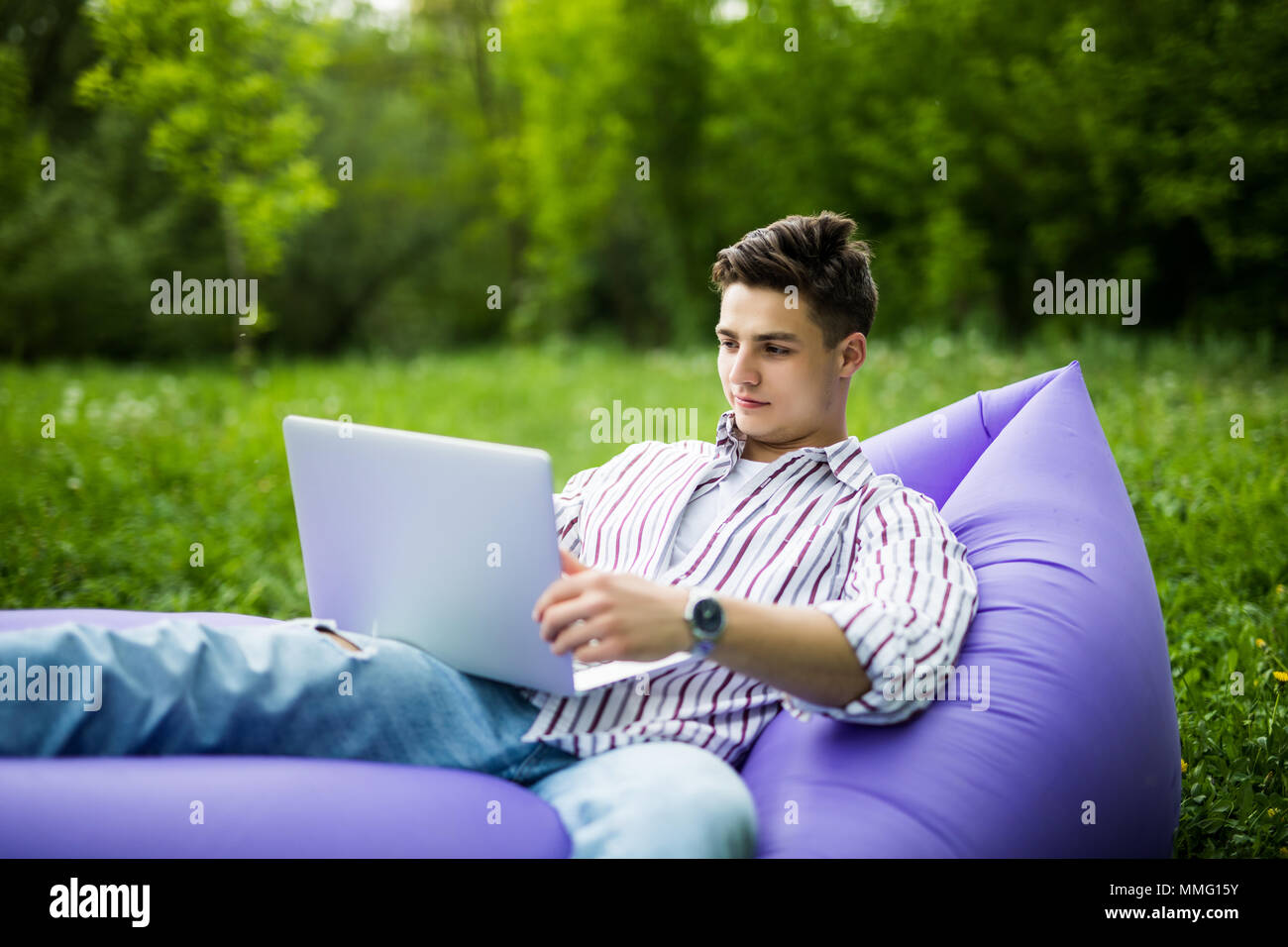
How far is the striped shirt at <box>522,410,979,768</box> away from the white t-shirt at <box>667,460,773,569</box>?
0.7 inches

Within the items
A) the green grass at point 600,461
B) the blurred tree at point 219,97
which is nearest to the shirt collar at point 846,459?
the green grass at point 600,461

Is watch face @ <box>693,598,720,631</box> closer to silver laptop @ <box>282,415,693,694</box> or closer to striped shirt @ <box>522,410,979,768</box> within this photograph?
silver laptop @ <box>282,415,693,694</box>

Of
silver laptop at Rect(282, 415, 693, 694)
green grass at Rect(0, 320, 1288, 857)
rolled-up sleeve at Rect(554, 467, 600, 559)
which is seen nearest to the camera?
silver laptop at Rect(282, 415, 693, 694)

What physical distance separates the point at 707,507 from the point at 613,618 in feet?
2.16

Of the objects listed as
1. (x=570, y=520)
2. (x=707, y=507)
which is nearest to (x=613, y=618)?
(x=707, y=507)

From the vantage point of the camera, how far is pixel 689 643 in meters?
1.38

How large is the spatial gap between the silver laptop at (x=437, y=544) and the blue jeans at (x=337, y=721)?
77mm

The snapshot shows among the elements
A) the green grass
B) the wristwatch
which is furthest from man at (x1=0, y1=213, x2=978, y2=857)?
the green grass

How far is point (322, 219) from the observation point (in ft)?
45.9

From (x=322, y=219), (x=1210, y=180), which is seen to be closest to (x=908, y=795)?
(x=1210, y=180)

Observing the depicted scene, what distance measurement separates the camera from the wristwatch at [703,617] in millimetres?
1379

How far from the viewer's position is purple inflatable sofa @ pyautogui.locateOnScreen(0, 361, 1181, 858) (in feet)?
4.71

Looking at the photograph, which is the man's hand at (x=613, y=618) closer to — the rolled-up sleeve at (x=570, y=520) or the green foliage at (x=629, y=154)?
the rolled-up sleeve at (x=570, y=520)
